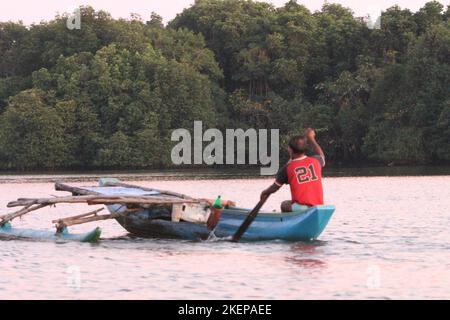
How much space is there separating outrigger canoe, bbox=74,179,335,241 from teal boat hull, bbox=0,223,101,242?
96cm

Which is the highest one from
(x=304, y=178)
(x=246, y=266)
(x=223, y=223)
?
(x=304, y=178)

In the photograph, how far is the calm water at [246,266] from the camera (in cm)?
1794

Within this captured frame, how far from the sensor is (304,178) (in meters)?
22.9

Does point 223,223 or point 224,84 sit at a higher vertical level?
point 224,84

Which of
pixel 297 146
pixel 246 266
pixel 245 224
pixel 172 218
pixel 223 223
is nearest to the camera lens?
pixel 246 266

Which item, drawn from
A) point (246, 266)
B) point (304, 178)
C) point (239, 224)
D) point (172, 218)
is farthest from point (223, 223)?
point (246, 266)

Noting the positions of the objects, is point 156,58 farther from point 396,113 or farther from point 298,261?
point 298,261

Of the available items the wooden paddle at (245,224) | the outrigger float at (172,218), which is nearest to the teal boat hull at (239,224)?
the outrigger float at (172,218)

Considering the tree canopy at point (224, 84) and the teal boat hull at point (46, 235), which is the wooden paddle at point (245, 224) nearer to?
the teal boat hull at point (46, 235)

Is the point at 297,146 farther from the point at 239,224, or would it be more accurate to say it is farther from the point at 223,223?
the point at 223,223

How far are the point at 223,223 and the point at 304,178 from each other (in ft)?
8.97

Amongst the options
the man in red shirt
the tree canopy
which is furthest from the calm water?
the tree canopy

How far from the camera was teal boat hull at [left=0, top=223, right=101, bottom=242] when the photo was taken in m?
25.2

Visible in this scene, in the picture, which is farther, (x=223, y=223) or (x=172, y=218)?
(x=172, y=218)
